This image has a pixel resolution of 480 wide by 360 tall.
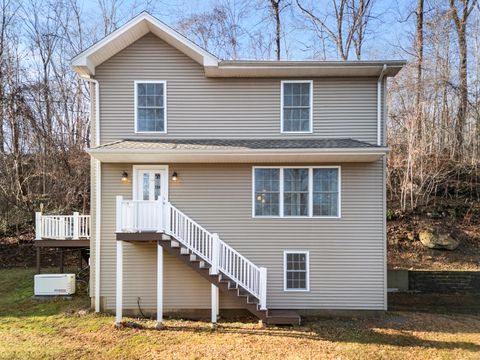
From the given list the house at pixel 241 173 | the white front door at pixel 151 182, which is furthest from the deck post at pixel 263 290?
the white front door at pixel 151 182

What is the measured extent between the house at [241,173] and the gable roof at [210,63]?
4 centimetres

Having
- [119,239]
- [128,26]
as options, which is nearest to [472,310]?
[119,239]

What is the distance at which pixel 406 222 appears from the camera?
14.7m

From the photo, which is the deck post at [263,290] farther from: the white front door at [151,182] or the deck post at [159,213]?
the white front door at [151,182]

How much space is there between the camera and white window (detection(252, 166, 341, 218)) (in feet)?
28.5

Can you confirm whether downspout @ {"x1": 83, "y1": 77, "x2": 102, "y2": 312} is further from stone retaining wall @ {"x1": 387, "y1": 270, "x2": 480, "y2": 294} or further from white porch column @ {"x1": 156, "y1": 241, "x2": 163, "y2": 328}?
stone retaining wall @ {"x1": 387, "y1": 270, "x2": 480, "y2": 294}

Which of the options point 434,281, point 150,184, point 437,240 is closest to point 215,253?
point 150,184

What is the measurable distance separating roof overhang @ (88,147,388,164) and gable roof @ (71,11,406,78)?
2.48m

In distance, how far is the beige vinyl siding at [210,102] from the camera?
8773 millimetres

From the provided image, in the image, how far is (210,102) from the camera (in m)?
8.82

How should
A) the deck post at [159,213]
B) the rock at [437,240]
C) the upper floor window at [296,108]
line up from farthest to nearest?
the rock at [437,240] → the upper floor window at [296,108] → the deck post at [159,213]

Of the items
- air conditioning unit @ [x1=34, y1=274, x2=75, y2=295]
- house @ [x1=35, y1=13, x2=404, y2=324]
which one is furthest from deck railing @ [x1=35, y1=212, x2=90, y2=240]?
house @ [x1=35, y1=13, x2=404, y2=324]

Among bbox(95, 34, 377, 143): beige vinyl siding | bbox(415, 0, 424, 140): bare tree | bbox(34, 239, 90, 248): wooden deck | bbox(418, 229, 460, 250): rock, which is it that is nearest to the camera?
bbox(95, 34, 377, 143): beige vinyl siding

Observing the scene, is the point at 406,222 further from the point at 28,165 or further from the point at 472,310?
the point at 28,165
